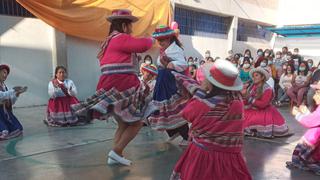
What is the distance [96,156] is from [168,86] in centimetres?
131

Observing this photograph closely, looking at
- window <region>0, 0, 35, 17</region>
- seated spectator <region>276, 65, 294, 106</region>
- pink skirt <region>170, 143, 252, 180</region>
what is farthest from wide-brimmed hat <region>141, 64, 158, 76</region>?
seated spectator <region>276, 65, 294, 106</region>

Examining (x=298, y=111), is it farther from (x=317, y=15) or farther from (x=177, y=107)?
(x=317, y=15)

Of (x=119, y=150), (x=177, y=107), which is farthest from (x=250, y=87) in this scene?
(x=119, y=150)

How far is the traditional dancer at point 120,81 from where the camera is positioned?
4109mm

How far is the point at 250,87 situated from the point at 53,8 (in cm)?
508

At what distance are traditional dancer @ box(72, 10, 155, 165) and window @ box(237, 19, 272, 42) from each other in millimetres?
13577

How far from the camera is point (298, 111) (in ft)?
13.8

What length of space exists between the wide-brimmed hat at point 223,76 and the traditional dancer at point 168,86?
2159 mm

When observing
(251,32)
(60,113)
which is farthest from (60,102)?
(251,32)

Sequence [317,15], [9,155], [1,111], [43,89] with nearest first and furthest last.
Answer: [9,155] < [1,111] < [43,89] < [317,15]

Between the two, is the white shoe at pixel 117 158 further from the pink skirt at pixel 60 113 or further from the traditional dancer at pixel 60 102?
the pink skirt at pixel 60 113

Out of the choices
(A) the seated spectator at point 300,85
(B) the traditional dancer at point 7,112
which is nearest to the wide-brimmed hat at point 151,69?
(B) the traditional dancer at point 7,112

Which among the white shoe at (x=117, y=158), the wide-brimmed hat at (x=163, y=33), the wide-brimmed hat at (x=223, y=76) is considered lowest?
the white shoe at (x=117, y=158)

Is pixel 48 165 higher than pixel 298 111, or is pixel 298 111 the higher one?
pixel 298 111
